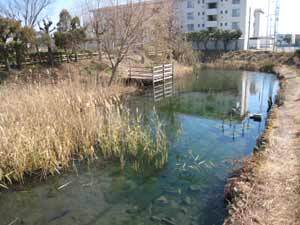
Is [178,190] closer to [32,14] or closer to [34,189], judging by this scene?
[34,189]

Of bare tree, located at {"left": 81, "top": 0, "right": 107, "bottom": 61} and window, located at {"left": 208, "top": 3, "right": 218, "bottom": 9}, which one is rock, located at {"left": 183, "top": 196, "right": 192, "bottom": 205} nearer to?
bare tree, located at {"left": 81, "top": 0, "right": 107, "bottom": 61}

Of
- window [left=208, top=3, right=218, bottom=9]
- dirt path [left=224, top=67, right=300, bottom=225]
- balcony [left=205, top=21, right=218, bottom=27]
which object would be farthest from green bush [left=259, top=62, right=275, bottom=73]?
dirt path [left=224, top=67, right=300, bottom=225]

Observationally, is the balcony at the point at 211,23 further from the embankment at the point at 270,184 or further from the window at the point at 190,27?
the embankment at the point at 270,184

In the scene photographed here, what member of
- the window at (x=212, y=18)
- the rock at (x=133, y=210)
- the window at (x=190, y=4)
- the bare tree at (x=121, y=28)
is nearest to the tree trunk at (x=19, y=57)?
the bare tree at (x=121, y=28)

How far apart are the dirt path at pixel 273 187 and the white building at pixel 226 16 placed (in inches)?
1283

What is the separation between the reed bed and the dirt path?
235cm

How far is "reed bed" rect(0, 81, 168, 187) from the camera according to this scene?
5504 mm

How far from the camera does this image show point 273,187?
4359mm

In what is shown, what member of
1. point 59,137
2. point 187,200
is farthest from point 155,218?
point 59,137

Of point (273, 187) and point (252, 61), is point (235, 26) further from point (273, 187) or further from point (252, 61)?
point (273, 187)

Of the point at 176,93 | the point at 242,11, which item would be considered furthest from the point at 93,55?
the point at 242,11

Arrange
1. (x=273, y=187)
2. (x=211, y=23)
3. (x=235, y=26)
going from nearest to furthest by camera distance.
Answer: (x=273, y=187)
(x=235, y=26)
(x=211, y=23)

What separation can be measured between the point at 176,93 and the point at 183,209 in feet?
38.8

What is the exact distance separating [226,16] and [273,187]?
38.6 meters
